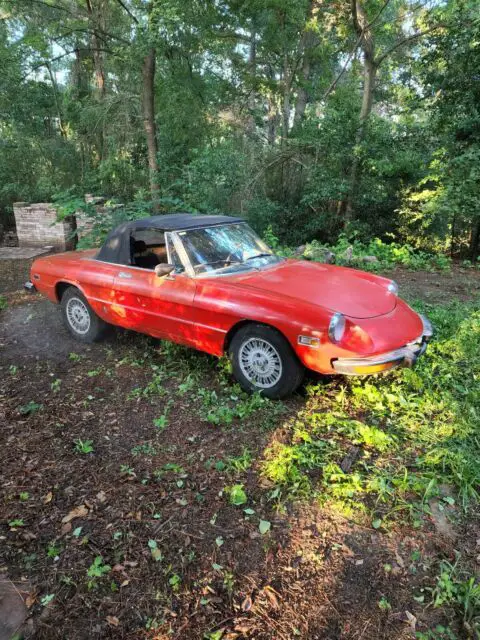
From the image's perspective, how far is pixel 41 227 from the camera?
12367 mm

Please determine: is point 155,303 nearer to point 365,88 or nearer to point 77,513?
point 77,513

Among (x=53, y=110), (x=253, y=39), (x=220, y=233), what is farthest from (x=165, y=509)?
(x=253, y=39)

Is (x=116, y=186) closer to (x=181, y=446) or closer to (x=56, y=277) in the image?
(x=56, y=277)

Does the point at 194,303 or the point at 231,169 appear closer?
the point at 194,303

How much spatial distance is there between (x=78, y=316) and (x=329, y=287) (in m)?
3.23

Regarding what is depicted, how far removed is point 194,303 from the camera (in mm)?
4086

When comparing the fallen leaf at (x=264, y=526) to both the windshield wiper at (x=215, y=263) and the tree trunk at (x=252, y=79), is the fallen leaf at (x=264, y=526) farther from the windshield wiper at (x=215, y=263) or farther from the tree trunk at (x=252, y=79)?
the tree trunk at (x=252, y=79)

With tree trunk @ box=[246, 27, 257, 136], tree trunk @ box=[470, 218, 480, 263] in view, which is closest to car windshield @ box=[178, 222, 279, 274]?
tree trunk @ box=[470, 218, 480, 263]

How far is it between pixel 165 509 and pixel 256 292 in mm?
1903

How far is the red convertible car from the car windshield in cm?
1

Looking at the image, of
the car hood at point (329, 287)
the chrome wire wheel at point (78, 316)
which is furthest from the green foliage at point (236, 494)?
the chrome wire wheel at point (78, 316)

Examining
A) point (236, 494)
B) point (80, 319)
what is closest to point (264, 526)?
point (236, 494)

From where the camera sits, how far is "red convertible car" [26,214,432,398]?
3482mm

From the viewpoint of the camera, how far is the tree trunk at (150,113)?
11422 millimetres
